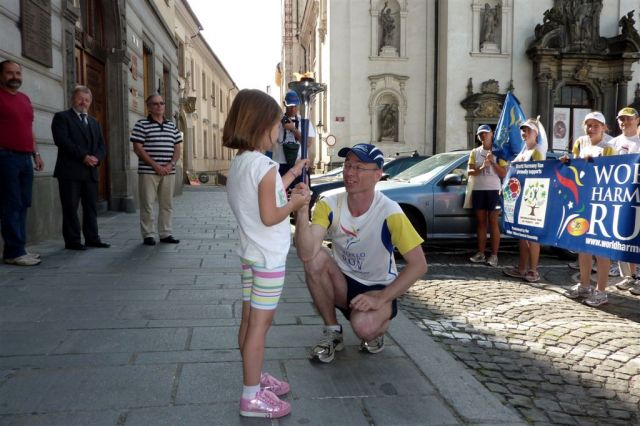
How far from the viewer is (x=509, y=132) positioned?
7.00 metres

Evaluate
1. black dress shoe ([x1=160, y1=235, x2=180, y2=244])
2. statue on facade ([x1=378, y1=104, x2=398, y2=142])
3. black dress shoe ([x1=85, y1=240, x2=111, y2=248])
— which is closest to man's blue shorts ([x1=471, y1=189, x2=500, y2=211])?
black dress shoe ([x1=160, y1=235, x2=180, y2=244])

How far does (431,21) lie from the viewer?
91.0 feet

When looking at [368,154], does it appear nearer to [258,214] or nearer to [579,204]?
[258,214]

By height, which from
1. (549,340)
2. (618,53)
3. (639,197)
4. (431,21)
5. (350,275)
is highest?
(431,21)

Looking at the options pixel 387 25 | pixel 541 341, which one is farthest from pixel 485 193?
pixel 387 25

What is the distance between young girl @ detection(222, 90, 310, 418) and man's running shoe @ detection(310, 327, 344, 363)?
0.72 meters

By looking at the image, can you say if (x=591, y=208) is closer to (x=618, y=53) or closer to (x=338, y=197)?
(x=338, y=197)

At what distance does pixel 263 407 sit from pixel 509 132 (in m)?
5.47

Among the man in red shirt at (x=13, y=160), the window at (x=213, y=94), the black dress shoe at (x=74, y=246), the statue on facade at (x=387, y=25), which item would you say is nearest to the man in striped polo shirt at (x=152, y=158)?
the black dress shoe at (x=74, y=246)

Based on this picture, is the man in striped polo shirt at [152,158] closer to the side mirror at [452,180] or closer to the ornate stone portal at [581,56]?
the side mirror at [452,180]

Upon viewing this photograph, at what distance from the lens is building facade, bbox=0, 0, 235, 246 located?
7.30 meters

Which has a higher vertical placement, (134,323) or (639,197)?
(639,197)

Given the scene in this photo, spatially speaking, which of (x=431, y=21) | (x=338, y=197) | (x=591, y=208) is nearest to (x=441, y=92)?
(x=431, y=21)

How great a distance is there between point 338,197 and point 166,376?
4.88 feet
